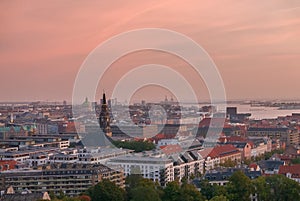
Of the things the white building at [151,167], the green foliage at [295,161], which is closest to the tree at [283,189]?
the white building at [151,167]

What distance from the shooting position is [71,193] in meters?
15.9

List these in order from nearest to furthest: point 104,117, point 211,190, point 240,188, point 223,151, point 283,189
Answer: point 283,189 → point 240,188 → point 211,190 → point 223,151 → point 104,117

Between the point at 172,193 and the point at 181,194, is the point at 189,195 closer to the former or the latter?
the point at 181,194

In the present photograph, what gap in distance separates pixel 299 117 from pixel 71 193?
116ft

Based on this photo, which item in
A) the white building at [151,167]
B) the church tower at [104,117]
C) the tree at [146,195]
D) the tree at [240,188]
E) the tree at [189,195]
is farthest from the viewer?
the church tower at [104,117]

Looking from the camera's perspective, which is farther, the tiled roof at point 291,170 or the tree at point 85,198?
the tiled roof at point 291,170

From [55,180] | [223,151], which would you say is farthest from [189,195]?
[223,151]

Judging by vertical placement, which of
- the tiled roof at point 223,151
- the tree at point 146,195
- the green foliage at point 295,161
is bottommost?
the tree at point 146,195

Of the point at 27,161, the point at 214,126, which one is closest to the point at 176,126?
the point at 214,126

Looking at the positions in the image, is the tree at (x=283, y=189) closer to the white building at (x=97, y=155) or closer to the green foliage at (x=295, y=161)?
the green foliage at (x=295, y=161)

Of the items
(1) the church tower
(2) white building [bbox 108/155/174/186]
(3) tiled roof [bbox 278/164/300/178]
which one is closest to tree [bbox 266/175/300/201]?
(3) tiled roof [bbox 278/164/300/178]

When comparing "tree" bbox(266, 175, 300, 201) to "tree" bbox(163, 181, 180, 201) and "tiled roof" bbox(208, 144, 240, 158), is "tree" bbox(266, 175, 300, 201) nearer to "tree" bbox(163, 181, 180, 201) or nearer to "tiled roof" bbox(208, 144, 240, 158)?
"tree" bbox(163, 181, 180, 201)

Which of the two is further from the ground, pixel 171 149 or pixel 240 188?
pixel 171 149

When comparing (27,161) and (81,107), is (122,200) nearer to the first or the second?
(27,161)
